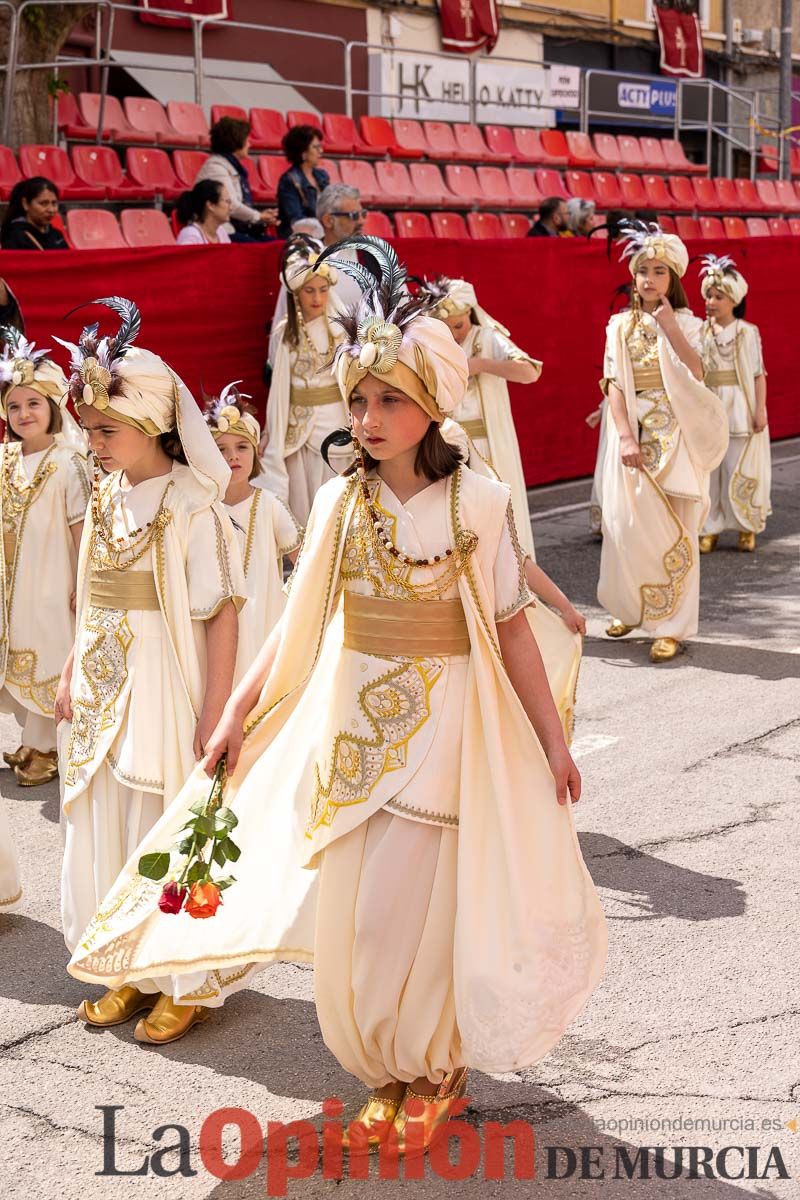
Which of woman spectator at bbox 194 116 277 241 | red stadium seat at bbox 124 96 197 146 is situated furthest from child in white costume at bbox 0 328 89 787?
red stadium seat at bbox 124 96 197 146

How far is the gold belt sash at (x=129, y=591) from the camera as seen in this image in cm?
399

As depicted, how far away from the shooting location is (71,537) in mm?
6148

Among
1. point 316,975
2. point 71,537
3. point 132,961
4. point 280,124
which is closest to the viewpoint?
point 316,975

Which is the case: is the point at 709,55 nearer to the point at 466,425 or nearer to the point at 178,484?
the point at 466,425

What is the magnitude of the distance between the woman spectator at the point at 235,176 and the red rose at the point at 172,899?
29.6 ft

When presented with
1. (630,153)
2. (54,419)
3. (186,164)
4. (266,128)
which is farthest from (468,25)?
(54,419)

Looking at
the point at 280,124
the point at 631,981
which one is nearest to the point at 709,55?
Result: the point at 280,124

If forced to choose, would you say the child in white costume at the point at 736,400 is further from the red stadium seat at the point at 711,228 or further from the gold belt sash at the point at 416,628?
the red stadium seat at the point at 711,228

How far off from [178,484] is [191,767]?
0.72 meters

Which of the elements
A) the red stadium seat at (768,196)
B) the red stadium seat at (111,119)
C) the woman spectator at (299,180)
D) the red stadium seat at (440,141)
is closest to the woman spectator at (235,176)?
the woman spectator at (299,180)

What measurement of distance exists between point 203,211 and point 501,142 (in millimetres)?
10829

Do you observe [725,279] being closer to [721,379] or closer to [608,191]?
[721,379]

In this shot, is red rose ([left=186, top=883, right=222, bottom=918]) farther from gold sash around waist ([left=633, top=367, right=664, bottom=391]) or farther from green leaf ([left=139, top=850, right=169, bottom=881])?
gold sash around waist ([left=633, top=367, right=664, bottom=391])

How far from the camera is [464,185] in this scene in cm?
1802
